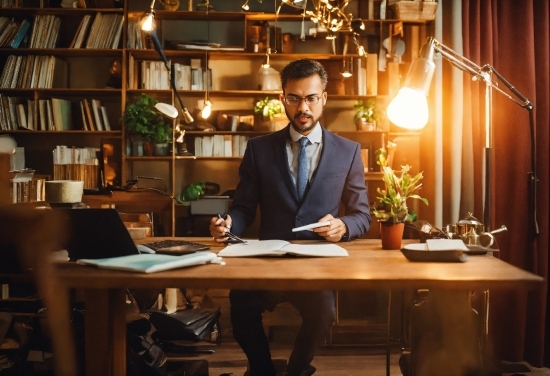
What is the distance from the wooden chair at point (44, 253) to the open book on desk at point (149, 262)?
0.14 m

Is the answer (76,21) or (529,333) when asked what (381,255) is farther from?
(76,21)

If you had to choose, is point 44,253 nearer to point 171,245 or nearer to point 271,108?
point 171,245

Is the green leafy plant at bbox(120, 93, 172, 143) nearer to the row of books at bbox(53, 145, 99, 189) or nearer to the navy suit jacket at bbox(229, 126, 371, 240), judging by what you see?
the row of books at bbox(53, 145, 99, 189)

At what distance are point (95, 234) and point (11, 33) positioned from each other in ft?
11.5

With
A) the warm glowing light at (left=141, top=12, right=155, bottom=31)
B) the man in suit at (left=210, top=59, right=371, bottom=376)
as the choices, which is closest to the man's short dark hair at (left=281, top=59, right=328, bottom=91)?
the man in suit at (left=210, top=59, right=371, bottom=376)

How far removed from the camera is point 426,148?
420 cm

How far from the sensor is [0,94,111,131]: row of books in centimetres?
434

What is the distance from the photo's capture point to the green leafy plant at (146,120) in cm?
424

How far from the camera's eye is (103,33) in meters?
4.40

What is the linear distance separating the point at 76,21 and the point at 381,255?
12.6ft

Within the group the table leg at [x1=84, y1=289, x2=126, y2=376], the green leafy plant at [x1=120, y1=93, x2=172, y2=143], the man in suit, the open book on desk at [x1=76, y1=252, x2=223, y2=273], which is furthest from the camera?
the green leafy plant at [x1=120, y1=93, x2=172, y2=143]

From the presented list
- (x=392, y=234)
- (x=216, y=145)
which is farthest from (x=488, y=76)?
(x=216, y=145)

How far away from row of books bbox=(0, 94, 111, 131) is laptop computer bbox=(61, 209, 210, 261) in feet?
10.1

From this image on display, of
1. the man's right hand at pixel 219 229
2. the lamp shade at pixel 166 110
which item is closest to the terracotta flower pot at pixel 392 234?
the man's right hand at pixel 219 229
